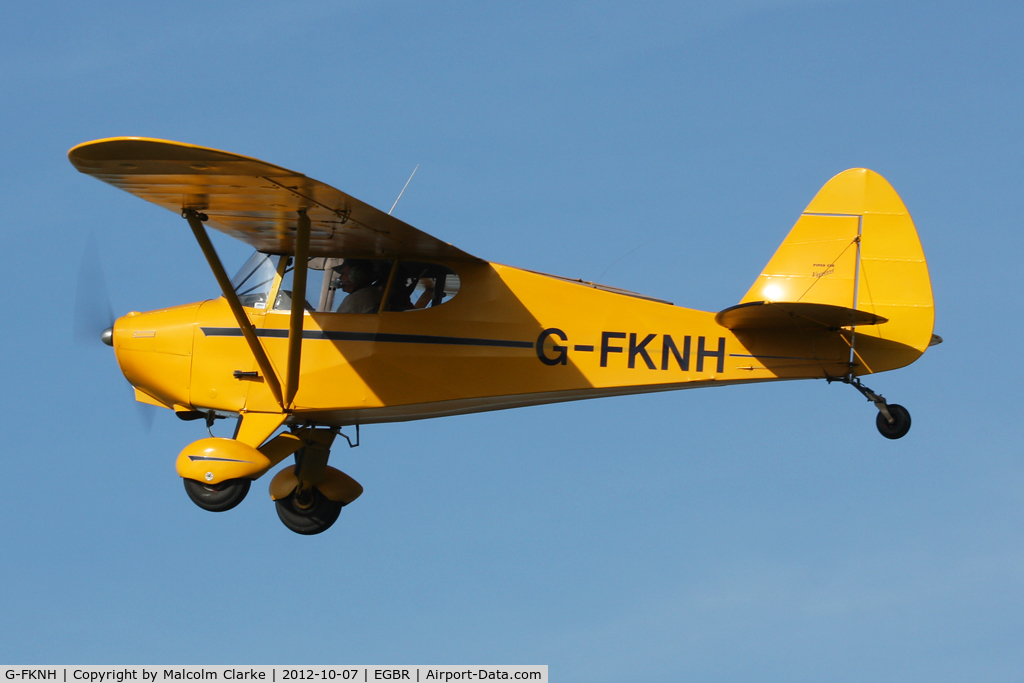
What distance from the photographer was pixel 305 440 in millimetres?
12617

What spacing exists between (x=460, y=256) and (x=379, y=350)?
3.69ft

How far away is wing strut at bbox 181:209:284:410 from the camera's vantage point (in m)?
10.9

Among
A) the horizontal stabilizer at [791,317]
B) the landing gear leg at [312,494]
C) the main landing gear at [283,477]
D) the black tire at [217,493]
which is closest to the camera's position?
the horizontal stabilizer at [791,317]

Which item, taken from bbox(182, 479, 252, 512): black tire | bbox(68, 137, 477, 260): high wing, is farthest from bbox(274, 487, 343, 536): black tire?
bbox(68, 137, 477, 260): high wing

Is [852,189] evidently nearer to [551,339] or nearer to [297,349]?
[551,339]

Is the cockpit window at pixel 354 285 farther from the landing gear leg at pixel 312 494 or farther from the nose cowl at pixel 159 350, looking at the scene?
the landing gear leg at pixel 312 494

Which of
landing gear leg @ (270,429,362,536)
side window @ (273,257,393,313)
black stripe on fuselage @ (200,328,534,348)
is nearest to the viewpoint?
black stripe on fuselage @ (200,328,534,348)

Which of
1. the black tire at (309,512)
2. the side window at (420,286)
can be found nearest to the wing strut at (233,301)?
the side window at (420,286)

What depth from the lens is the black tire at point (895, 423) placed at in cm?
1078

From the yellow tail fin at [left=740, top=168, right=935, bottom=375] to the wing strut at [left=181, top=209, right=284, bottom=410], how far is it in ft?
14.3

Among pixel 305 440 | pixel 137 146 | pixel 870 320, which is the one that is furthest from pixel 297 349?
pixel 870 320

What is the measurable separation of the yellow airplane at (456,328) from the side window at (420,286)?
1 cm

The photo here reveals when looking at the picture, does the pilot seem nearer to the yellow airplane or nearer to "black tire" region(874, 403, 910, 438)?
the yellow airplane

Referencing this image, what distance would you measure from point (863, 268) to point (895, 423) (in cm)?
144
